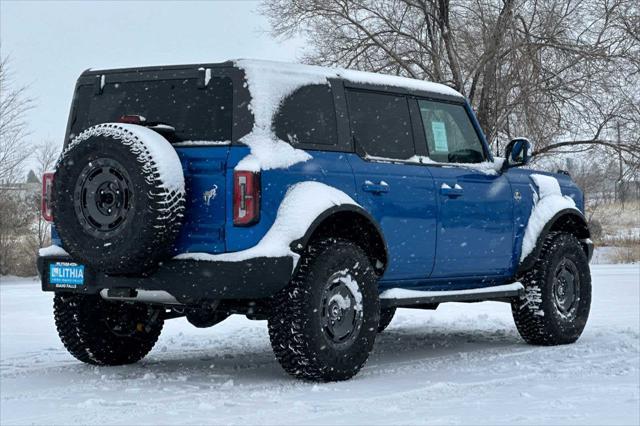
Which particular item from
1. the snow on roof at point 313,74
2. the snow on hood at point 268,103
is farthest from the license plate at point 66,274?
the snow on roof at point 313,74

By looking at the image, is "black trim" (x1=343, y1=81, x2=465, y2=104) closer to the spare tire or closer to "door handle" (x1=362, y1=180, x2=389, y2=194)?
"door handle" (x1=362, y1=180, x2=389, y2=194)

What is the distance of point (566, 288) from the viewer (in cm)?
926

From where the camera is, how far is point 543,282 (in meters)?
8.91

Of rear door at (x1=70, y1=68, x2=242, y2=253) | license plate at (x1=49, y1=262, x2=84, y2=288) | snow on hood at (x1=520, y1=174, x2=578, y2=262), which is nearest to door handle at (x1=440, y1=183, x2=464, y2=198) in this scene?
snow on hood at (x1=520, y1=174, x2=578, y2=262)

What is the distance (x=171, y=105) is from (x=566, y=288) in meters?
4.06

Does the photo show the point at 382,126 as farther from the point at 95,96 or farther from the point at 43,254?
the point at 43,254

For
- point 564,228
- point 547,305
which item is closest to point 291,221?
point 547,305

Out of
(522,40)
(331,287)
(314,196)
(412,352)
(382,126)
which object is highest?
(522,40)

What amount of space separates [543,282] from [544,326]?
0.36 m

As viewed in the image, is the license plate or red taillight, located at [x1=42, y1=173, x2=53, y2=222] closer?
the license plate

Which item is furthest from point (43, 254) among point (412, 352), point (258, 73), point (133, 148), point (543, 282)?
point (543, 282)

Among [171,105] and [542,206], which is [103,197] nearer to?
[171,105]

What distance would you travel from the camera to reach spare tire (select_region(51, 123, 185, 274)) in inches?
245

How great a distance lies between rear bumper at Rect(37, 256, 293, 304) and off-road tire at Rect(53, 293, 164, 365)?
3.26 ft
